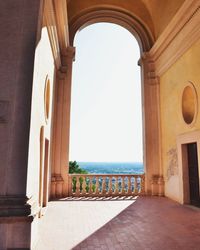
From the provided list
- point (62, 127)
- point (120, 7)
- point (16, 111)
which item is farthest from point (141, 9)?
point (16, 111)

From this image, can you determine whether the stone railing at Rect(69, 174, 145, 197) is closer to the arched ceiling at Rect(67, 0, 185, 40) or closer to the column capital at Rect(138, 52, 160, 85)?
the column capital at Rect(138, 52, 160, 85)

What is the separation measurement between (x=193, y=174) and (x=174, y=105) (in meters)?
2.79

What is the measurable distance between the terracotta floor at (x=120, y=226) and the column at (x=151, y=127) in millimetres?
2045

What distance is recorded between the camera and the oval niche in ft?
27.2

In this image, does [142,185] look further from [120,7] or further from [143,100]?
[120,7]

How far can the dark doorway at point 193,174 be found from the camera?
316 inches

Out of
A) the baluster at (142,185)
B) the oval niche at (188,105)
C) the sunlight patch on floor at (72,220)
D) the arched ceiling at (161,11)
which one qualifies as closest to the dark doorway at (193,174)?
the oval niche at (188,105)

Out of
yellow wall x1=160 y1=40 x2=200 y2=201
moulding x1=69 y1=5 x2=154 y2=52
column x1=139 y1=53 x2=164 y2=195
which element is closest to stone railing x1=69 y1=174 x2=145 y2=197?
column x1=139 y1=53 x2=164 y2=195

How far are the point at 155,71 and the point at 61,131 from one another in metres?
5.35

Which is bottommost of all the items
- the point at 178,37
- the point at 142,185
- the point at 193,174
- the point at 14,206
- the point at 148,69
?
the point at 142,185

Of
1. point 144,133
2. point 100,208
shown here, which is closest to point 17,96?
point 100,208

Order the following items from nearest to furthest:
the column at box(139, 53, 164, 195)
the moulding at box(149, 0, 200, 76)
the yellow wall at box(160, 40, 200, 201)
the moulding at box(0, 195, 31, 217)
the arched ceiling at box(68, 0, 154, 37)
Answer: the moulding at box(0, 195, 31, 217) → the moulding at box(149, 0, 200, 76) → the yellow wall at box(160, 40, 200, 201) → the column at box(139, 53, 164, 195) → the arched ceiling at box(68, 0, 154, 37)

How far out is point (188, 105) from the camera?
28.2 feet

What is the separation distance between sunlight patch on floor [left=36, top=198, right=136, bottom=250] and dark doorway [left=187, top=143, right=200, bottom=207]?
217 cm
